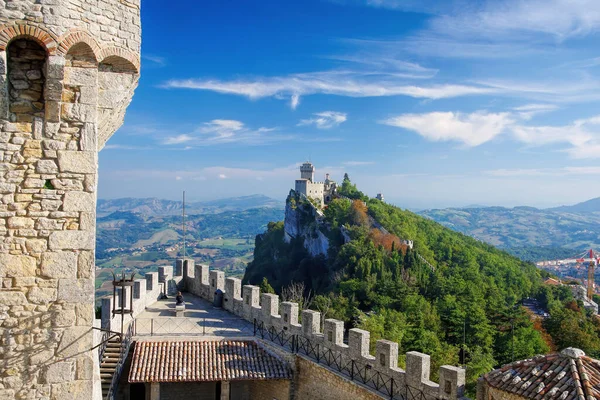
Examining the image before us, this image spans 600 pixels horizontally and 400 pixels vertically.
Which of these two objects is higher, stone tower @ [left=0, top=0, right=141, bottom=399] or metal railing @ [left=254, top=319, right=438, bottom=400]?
stone tower @ [left=0, top=0, right=141, bottom=399]

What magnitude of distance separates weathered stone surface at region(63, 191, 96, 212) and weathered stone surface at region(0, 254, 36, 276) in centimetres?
75

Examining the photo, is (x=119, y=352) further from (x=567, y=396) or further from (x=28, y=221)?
(x=567, y=396)

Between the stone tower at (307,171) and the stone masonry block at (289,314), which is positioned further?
the stone tower at (307,171)

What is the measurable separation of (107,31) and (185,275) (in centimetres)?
1393

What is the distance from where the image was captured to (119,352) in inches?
528

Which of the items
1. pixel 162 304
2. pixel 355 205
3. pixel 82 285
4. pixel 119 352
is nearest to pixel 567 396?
pixel 82 285

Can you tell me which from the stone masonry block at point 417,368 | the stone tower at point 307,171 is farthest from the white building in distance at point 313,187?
the stone masonry block at point 417,368

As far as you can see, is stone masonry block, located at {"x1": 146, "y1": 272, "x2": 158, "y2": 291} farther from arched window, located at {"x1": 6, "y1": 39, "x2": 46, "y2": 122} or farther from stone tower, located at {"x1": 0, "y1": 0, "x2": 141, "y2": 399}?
arched window, located at {"x1": 6, "y1": 39, "x2": 46, "y2": 122}

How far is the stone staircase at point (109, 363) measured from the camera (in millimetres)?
12375

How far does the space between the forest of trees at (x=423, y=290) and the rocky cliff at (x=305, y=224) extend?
4.53 ft

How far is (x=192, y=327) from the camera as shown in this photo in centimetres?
1536

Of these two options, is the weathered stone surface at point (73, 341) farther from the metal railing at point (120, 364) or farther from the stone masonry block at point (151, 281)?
the stone masonry block at point (151, 281)

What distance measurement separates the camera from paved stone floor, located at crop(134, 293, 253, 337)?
14.9m

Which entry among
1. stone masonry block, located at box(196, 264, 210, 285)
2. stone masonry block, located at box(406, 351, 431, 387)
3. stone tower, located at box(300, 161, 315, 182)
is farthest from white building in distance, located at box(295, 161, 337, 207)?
stone masonry block, located at box(406, 351, 431, 387)
